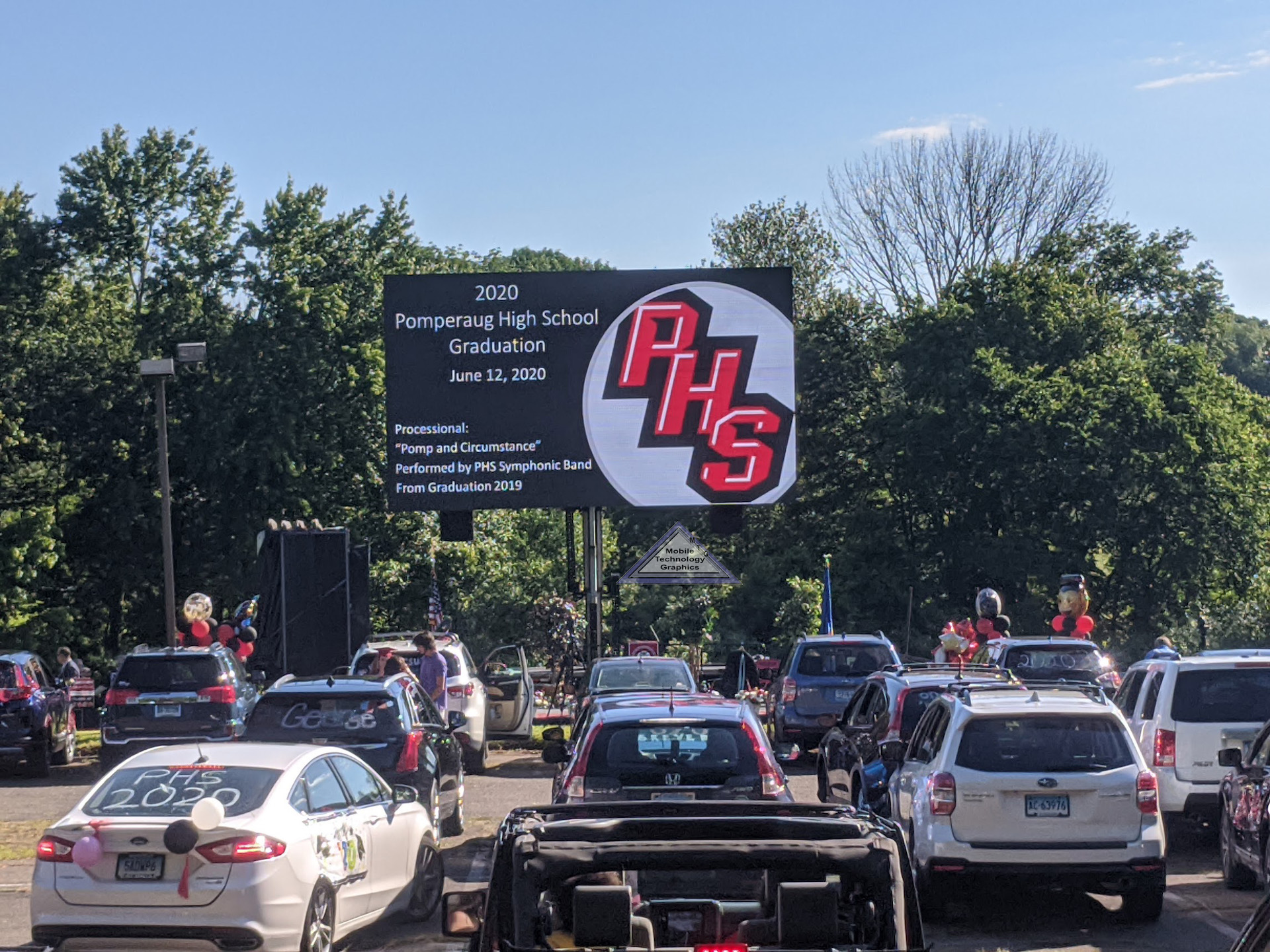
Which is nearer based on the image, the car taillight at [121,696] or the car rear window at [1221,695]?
the car rear window at [1221,695]

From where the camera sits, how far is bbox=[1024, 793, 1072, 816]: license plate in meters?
11.4

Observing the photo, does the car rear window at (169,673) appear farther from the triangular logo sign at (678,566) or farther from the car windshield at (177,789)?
the car windshield at (177,789)

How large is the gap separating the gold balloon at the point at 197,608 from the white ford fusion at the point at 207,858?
18040 mm

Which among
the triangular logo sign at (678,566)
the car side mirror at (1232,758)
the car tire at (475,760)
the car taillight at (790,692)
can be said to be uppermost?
the triangular logo sign at (678,566)

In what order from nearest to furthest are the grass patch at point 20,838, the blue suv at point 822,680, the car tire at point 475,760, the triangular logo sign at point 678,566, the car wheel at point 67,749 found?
the grass patch at point 20,838
the car tire at point 475,760
the blue suv at point 822,680
the car wheel at point 67,749
the triangular logo sign at point 678,566

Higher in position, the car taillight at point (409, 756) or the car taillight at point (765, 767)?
the car taillight at point (765, 767)

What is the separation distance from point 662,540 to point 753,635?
55.2ft

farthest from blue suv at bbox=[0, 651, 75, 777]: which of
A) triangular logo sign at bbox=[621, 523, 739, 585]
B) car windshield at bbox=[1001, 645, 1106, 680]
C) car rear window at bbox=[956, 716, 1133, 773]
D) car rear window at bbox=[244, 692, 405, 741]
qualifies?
car rear window at bbox=[956, 716, 1133, 773]

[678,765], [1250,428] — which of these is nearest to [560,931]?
[678,765]

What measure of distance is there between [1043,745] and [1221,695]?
4.01 metres

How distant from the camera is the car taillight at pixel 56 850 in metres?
9.45

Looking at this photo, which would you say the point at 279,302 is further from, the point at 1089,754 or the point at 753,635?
the point at 1089,754

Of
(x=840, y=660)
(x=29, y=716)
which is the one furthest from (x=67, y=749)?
(x=840, y=660)

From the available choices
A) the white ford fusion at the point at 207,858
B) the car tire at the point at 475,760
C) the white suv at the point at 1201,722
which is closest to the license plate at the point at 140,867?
the white ford fusion at the point at 207,858
